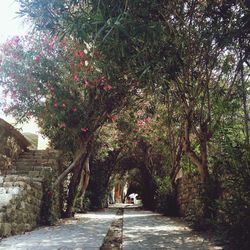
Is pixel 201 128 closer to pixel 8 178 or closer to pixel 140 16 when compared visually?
pixel 140 16

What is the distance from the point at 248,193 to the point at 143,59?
2598 mm

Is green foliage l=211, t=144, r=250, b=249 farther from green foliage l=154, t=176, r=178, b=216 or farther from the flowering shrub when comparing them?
green foliage l=154, t=176, r=178, b=216

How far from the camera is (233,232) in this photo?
4.73 m

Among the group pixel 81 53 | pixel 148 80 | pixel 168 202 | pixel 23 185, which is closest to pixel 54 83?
pixel 81 53

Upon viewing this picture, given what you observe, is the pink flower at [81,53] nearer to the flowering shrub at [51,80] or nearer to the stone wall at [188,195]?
the flowering shrub at [51,80]

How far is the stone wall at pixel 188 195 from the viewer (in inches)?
352

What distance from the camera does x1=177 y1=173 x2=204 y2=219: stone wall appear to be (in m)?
8.95

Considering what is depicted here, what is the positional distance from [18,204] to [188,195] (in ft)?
19.4

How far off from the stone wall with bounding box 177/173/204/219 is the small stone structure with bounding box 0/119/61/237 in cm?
380

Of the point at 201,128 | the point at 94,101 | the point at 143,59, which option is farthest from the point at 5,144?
the point at 143,59

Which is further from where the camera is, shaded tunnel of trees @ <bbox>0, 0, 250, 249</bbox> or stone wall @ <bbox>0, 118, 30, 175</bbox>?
stone wall @ <bbox>0, 118, 30, 175</bbox>

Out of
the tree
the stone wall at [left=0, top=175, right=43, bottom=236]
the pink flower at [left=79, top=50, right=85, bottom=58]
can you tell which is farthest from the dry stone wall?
the pink flower at [left=79, top=50, right=85, bottom=58]

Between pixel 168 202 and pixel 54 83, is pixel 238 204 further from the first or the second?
pixel 168 202

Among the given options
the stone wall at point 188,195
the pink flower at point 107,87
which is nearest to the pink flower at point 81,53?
the pink flower at point 107,87
